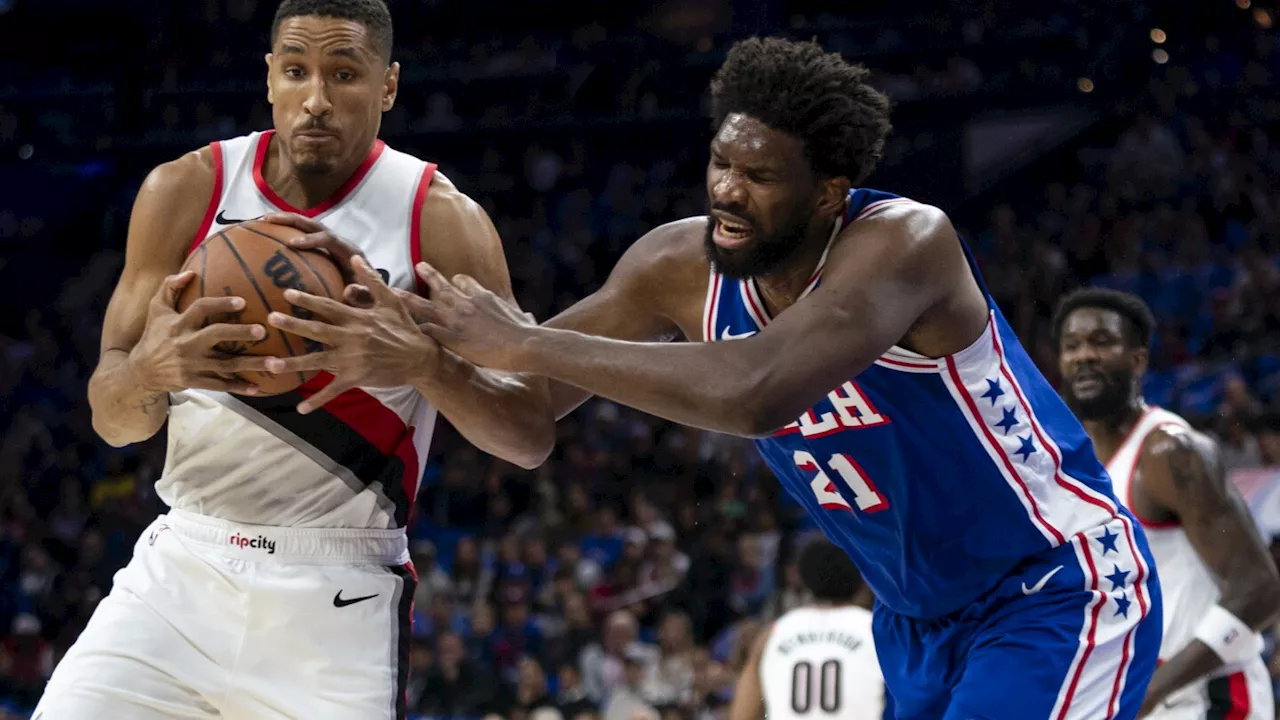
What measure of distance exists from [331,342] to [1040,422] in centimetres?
154

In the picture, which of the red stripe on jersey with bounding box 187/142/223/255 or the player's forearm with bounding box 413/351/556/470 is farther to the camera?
the red stripe on jersey with bounding box 187/142/223/255

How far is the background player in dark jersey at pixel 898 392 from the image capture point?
2969mm

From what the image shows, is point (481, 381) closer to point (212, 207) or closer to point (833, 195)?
point (212, 207)

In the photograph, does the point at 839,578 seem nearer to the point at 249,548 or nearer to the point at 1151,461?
the point at 1151,461

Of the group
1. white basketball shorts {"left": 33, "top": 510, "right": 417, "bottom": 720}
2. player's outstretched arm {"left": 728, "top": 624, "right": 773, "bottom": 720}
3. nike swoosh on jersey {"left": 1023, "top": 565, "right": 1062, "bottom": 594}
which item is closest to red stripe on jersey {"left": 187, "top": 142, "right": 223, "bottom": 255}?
white basketball shorts {"left": 33, "top": 510, "right": 417, "bottom": 720}

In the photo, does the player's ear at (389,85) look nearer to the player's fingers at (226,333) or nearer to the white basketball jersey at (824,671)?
the player's fingers at (226,333)

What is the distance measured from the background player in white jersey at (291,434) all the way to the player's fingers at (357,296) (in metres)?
0.02

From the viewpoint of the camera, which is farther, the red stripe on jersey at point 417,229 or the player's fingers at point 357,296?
the red stripe on jersey at point 417,229

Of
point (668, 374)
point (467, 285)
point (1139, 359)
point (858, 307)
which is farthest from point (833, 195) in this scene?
point (1139, 359)

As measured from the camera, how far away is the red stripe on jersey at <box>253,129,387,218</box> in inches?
136

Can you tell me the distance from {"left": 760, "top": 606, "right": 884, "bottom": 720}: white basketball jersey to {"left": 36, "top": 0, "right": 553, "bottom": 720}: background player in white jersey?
2.40m

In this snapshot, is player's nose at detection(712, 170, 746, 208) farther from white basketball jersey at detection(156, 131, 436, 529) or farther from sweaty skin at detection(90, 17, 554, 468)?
white basketball jersey at detection(156, 131, 436, 529)

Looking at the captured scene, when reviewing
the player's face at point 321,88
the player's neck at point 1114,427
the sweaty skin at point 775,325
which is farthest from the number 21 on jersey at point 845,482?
the player's neck at point 1114,427

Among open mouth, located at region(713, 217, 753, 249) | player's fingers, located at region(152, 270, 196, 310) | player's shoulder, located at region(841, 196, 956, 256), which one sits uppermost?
player's shoulder, located at region(841, 196, 956, 256)
